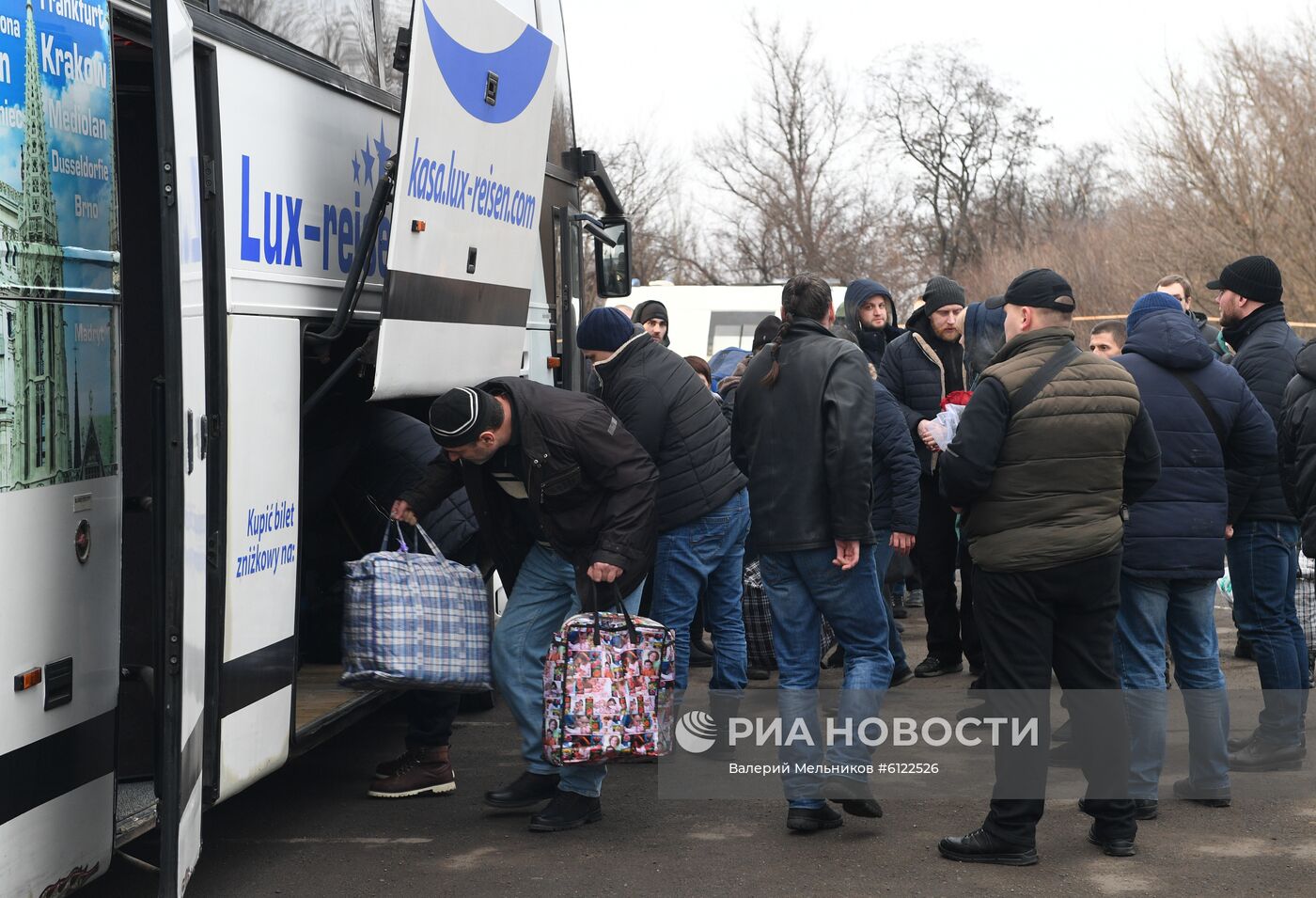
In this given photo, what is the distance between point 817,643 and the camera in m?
5.45

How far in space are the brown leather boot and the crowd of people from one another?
1 cm

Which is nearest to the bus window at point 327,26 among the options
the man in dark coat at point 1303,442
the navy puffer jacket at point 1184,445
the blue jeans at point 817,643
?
the blue jeans at point 817,643

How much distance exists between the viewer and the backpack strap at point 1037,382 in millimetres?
4871

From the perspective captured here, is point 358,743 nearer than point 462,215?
No

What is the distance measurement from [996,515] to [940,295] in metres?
3.11

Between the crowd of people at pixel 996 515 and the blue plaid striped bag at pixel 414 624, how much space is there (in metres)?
0.14

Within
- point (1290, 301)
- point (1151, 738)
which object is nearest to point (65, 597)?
point (1151, 738)

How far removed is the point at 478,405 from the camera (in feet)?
→ 16.9

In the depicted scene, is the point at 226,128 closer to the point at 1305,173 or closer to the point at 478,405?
the point at 478,405

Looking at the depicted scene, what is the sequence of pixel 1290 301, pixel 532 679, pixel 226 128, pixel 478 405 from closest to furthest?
pixel 226 128 < pixel 478 405 < pixel 532 679 < pixel 1290 301

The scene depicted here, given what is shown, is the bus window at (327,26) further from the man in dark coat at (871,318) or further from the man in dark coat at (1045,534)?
the man in dark coat at (871,318)

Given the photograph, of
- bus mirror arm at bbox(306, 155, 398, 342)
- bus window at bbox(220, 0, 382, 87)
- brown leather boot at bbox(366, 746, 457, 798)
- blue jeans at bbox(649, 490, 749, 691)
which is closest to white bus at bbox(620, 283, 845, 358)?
blue jeans at bbox(649, 490, 749, 691)

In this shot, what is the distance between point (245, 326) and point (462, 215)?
1351mm

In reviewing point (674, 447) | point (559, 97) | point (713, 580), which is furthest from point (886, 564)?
point (559, 97)
